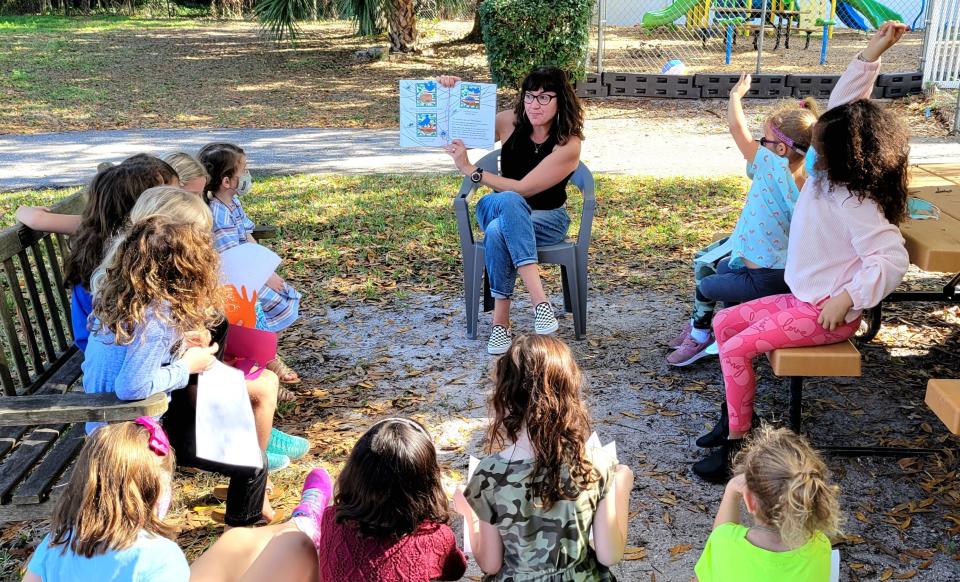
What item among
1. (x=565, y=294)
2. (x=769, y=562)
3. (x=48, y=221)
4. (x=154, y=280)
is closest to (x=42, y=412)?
(x=154, y=280)

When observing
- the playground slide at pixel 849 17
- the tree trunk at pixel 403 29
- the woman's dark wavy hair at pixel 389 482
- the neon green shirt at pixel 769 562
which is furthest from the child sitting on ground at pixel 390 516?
the playground slide at pixel 849 17

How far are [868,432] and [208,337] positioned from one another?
283 centimetres

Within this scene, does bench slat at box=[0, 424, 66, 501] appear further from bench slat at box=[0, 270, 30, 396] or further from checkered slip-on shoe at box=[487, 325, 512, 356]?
checkered slip-on shoe at box=[487, 325, 512, 356]

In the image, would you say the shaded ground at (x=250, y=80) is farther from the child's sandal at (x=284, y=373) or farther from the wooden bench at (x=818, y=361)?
the wooden bench at (x=818, y=361)

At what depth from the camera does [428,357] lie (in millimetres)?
4637

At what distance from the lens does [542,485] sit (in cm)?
224

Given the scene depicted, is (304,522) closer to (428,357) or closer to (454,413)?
(454,413)

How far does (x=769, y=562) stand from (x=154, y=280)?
1958 millimetres

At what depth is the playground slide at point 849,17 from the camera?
17688 millimetres

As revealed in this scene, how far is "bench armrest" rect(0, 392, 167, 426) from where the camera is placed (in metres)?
2.49

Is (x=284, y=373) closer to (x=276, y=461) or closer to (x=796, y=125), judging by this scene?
(x=276, y=461)

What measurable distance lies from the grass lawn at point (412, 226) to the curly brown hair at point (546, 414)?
3.29m

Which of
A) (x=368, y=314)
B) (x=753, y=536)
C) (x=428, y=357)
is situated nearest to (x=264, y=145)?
(x=368, y=314)

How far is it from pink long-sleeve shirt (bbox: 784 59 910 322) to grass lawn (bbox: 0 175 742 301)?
7.61 feet
